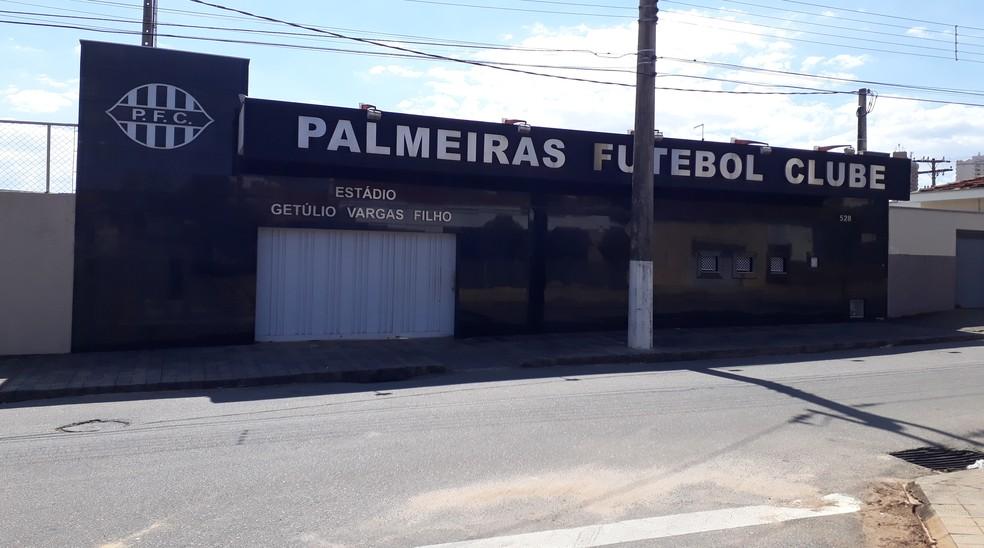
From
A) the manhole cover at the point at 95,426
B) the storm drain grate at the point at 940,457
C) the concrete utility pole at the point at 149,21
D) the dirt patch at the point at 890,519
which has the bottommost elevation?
the manhole cover at the point at 95,426

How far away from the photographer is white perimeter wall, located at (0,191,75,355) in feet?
45.8

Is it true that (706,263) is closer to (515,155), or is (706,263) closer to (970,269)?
(515,155)

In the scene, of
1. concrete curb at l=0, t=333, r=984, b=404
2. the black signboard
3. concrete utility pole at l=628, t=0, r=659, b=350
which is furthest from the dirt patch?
the black signboard

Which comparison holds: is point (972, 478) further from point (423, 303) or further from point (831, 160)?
point (831, 160)

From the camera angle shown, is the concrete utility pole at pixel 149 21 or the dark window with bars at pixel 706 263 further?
the dark window with bars at pixel 706 263

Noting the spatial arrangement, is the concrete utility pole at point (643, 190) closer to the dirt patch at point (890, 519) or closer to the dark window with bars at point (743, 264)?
the dark window with bars at point (743, 264)

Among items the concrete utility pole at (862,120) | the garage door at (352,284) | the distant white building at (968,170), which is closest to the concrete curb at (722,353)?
the garage door at (352,284)

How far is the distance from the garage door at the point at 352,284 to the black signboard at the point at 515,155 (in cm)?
137

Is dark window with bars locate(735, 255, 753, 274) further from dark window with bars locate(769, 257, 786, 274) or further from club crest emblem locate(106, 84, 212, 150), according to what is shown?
club crest emblem locate(106, 84, 212, 150)

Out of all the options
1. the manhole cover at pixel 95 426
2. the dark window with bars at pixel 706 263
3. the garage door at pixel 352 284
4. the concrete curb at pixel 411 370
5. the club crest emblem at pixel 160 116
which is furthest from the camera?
the dark window with bars at pixel 706 263

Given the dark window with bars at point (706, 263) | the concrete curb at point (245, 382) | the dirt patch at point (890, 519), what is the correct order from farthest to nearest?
1. the dark window with bars at point (706, 263)
2. the concrete curb at point (245, 382)
3. the dirt patch at point (890, 519)

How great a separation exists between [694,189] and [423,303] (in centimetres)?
635

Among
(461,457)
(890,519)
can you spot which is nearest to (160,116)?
(461,457)

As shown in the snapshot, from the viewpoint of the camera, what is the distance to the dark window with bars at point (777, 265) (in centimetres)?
1967
